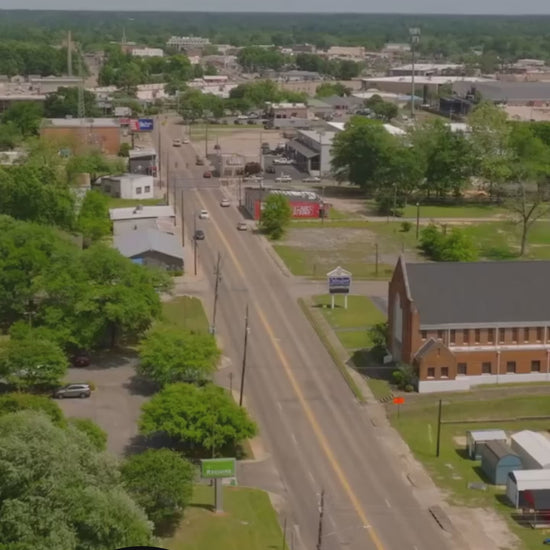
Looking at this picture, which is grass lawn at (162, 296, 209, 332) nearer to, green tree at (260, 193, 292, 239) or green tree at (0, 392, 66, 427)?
green tree at (0, 392, 66, 427)

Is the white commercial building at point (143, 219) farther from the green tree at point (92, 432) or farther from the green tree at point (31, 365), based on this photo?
the green tree at point (92, 432)

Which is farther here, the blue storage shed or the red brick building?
the red brick building

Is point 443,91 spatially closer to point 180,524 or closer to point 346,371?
point 346,371

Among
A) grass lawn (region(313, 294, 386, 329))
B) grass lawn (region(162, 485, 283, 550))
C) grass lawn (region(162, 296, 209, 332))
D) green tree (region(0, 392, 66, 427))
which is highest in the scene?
green tree (region(0, 392, 66, 427))

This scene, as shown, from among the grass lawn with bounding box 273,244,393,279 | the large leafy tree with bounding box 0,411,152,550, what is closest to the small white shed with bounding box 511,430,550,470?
the large leafy tree with bounding box 0,411,152,550

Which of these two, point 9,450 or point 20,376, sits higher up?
point 9,450

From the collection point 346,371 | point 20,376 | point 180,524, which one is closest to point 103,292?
point 20,376
